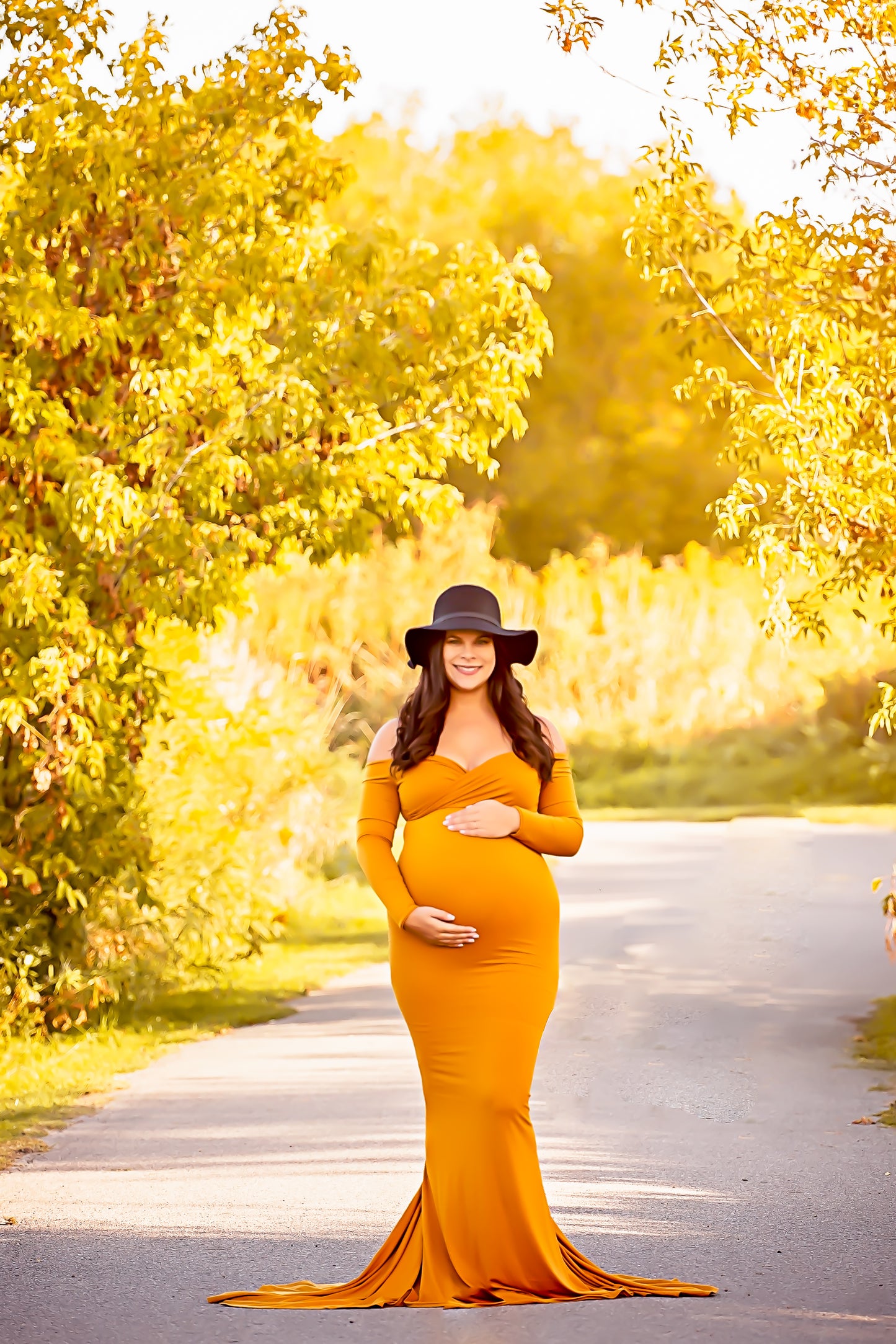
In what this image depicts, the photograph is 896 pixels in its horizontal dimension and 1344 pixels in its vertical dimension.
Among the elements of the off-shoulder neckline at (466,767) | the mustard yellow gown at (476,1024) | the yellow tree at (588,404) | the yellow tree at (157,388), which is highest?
the yellow tree at (588,404)

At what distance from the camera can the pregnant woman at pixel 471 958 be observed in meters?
6.15

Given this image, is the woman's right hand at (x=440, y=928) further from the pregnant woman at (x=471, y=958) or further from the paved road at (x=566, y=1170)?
the paved road at (x=566, y=1170)

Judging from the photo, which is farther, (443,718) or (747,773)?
(747,773)

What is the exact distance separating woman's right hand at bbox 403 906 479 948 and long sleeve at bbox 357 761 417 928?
37 millimetres

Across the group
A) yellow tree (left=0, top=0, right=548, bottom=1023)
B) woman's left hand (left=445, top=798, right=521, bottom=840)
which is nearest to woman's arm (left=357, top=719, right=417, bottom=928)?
woman's left hand (left=445, top=798, right=521, bottom=840)

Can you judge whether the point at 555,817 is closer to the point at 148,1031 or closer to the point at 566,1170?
the point at 566,1170

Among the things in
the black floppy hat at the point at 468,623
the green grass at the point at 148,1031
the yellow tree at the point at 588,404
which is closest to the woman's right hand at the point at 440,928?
the black floppy hat at the point at 468,623

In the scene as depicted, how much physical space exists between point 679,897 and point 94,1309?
1296cm

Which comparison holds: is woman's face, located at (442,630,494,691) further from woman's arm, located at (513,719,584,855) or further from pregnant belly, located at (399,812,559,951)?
pregnant belly, located at (399,812,559,951)

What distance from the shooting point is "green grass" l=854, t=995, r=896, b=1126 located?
11703 mm

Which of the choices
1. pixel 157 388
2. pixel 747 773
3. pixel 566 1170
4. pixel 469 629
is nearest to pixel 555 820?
pixel 469 629

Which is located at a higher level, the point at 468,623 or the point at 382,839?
the point at 468,623

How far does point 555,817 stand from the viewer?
6281 millimetres

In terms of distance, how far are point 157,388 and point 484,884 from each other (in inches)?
240
